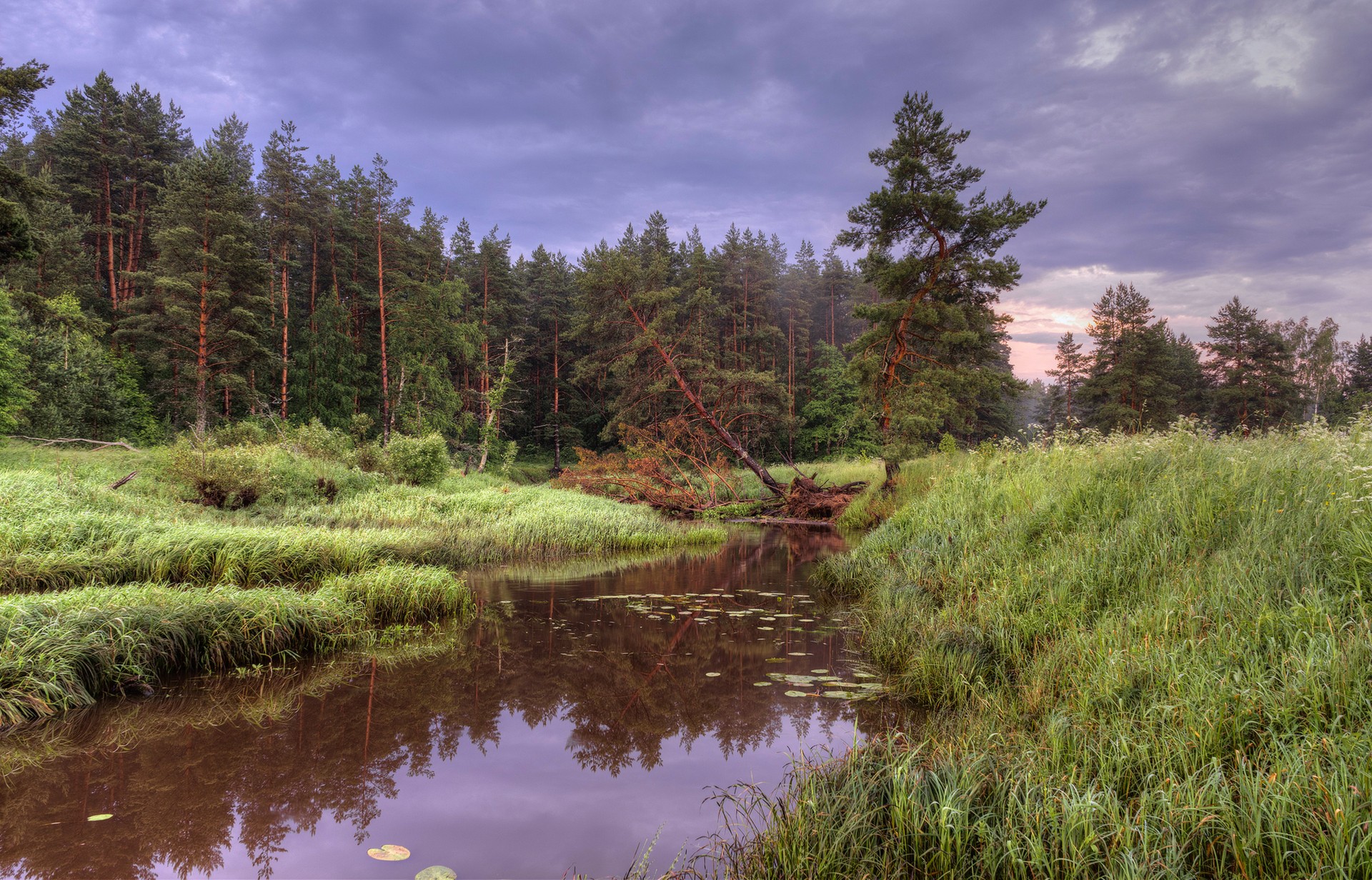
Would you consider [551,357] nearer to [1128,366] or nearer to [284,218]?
[284,218]

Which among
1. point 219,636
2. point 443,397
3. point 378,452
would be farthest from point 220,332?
point 219,636

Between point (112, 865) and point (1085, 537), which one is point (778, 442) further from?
point (112, 865)

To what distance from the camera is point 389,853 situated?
330cm

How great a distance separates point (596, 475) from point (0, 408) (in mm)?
17086

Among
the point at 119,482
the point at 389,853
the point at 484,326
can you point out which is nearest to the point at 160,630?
the point at 389,853

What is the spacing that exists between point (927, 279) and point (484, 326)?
97.9 ft

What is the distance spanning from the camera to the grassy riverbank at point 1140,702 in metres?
2.55

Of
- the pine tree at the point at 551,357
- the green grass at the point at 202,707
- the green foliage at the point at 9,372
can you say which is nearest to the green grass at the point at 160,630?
the green grass at the point at 202,707

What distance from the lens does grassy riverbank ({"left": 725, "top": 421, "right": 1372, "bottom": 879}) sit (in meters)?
2.55

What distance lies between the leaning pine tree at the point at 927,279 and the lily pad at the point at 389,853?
48.8 feet

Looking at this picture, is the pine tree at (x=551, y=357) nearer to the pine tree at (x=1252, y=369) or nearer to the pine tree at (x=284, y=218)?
the pine tree at (x=284, y=218)

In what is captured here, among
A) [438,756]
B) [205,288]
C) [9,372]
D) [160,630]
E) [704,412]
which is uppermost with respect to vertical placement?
[205,288]

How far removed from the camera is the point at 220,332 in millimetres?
28234

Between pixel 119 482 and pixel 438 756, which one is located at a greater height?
pixel 119 482
